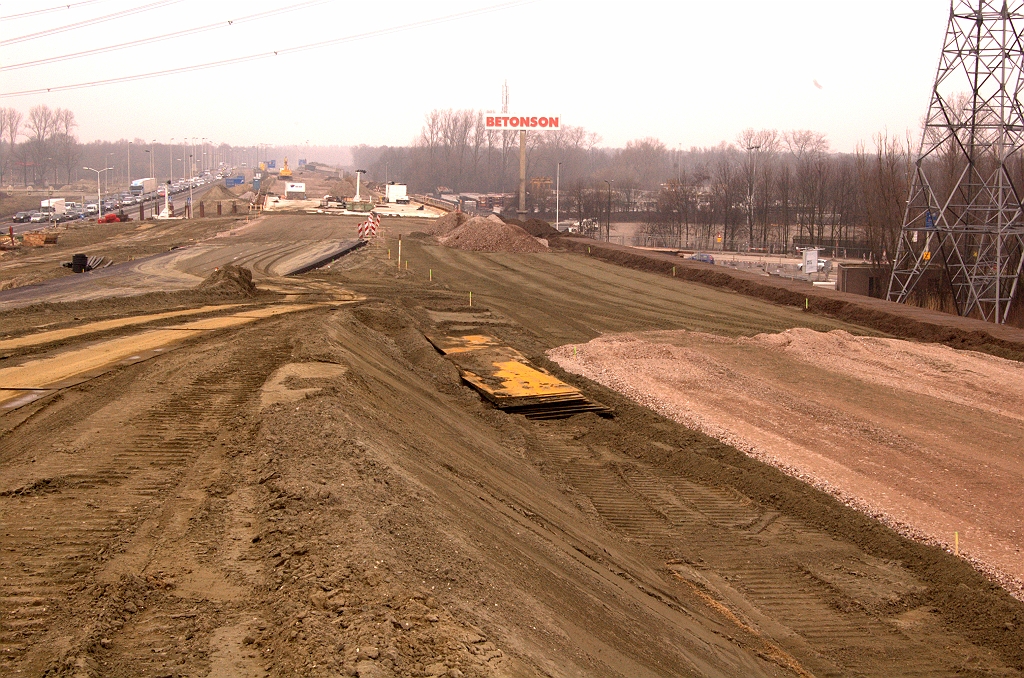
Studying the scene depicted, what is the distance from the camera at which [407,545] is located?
7105 millimetres

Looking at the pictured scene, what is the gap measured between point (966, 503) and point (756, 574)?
13.8 ft

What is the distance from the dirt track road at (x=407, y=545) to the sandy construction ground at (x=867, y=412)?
79cm

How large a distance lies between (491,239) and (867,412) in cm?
3571

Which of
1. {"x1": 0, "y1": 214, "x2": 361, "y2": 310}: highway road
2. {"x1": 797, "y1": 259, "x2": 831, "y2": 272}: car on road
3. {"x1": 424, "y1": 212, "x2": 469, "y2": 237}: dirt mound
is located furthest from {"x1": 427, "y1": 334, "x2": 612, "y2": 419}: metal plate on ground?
{"x1": 797, "y1": 259, "x2": 831, "y2": 272}: car on road

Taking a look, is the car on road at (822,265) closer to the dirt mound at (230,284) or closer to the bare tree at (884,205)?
the bare tree at (884,205)

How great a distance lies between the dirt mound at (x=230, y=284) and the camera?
2763cm

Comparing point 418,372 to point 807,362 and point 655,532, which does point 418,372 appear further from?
point 807,362

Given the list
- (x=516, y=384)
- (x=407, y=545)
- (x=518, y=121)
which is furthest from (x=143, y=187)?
(x=407, y=545)

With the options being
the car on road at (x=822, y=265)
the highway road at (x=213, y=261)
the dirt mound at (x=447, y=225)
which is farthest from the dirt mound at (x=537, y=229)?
the car on road at (x=822, y=265)

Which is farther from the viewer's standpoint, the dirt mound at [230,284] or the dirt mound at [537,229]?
the dirt mound at [537,229]

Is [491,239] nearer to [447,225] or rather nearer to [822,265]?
[447,225]

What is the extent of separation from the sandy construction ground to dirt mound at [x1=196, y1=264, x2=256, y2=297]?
11747 mm

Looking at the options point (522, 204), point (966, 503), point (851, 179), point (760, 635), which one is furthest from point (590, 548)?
point (851, 179)

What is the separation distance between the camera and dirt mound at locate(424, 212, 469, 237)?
2199 inches
